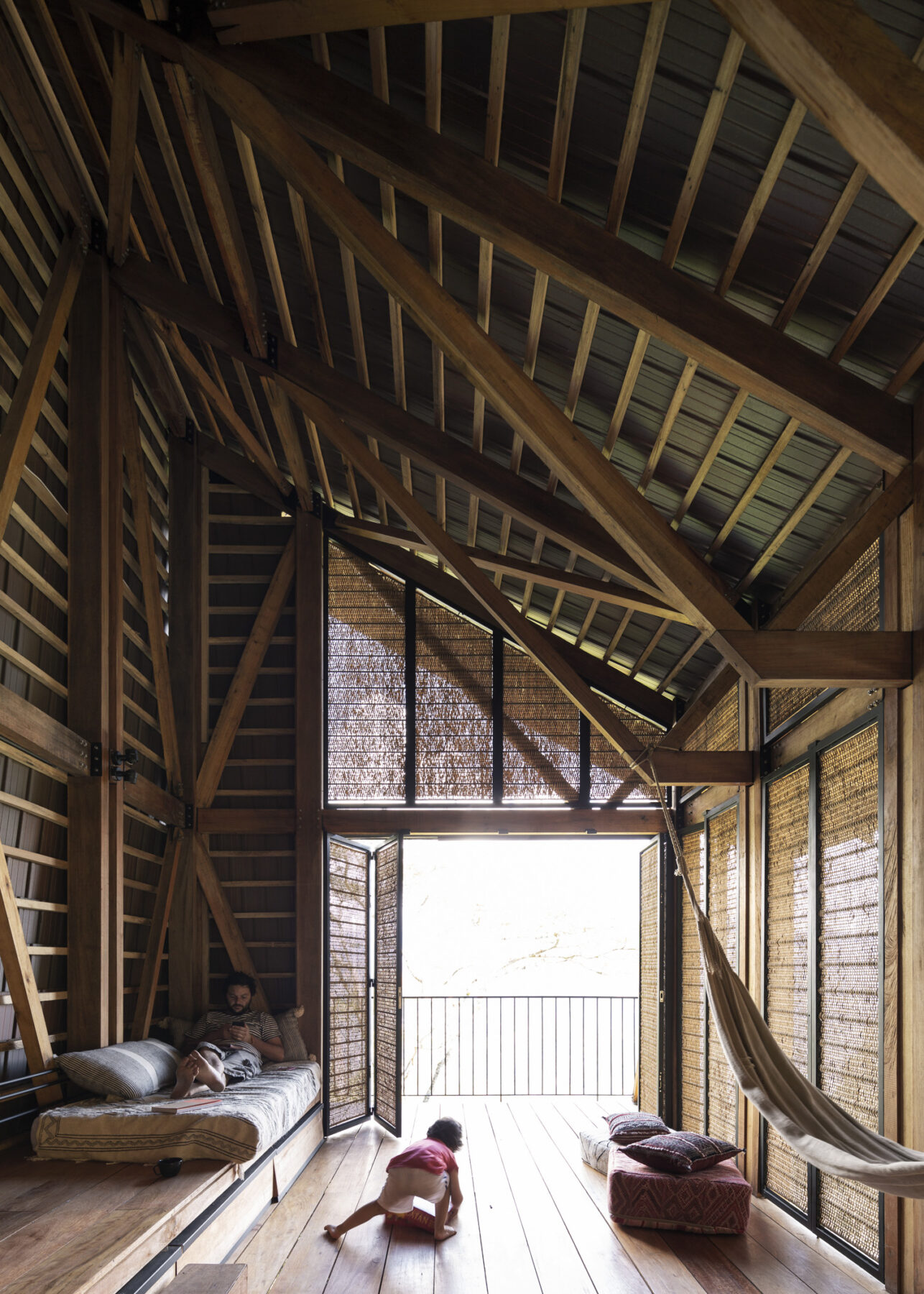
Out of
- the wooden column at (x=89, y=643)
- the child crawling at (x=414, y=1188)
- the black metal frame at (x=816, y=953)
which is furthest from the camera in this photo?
the wooden column at (x=89, y=643)

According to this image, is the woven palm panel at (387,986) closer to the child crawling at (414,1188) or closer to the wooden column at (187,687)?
the wooden column at (187,687)

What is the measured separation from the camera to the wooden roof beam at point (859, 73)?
184cm

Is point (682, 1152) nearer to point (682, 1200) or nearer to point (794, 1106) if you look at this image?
point (682, 1200)

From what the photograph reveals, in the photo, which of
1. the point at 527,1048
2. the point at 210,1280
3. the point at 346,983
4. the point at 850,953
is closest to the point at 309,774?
the point at 346,983

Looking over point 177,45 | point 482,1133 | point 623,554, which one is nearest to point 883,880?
point 623,554

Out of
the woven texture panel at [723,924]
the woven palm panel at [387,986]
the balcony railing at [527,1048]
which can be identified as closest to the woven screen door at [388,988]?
the woven palm panel at [387,986]

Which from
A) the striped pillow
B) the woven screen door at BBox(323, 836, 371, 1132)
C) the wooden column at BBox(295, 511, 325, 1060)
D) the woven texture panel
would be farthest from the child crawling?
the wooden column at BBox(295, 511, 325, 1060)

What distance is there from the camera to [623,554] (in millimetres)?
5137

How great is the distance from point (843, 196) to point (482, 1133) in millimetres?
5999

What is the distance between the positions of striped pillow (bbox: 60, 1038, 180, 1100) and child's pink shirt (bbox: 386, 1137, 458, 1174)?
4.01 ft

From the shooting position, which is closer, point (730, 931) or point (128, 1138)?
point (128, 1138)

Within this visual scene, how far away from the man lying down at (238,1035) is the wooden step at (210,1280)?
7.52 feet

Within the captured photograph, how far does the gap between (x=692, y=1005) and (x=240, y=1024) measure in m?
2.96

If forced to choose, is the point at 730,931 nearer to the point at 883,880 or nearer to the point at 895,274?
the point at 883,880
